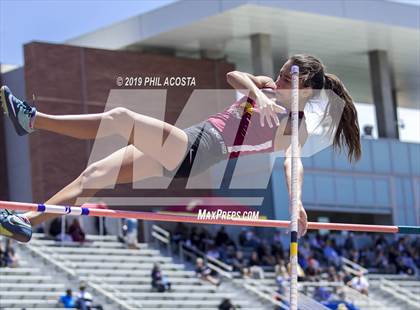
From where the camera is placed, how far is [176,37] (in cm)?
2262

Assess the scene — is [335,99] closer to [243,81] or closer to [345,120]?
[345,120]

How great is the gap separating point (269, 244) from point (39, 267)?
17.7ft

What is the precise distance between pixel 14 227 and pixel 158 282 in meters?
11.1

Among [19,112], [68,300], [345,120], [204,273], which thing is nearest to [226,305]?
[204,273]

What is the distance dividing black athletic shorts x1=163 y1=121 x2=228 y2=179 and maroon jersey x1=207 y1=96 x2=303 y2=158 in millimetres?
43

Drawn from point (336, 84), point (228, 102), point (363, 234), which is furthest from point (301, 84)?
point (363, 234)

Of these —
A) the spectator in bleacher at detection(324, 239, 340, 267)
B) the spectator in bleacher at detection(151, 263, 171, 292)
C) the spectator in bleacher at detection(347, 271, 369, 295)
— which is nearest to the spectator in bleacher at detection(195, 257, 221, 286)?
the spectator in bleacher at detection(151, 263, 171, 292)

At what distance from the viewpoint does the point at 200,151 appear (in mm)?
6352

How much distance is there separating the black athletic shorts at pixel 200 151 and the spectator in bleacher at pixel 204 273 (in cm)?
1158

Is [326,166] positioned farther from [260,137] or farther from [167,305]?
[260,137]

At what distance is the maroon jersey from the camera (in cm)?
642

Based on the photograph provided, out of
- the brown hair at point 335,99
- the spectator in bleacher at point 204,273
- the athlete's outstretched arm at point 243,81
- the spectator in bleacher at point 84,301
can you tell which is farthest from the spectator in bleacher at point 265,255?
the athlete's outstretched arm at point 243,81

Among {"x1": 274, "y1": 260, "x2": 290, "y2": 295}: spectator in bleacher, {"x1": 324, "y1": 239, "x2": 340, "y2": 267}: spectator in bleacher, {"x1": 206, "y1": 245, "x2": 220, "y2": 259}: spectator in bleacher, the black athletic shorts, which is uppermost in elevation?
the black athletic shorts

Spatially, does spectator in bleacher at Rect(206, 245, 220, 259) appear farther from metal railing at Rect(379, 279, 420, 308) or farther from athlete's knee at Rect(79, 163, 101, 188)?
athlete's knee at Rect(79, 163, 101, 188)
